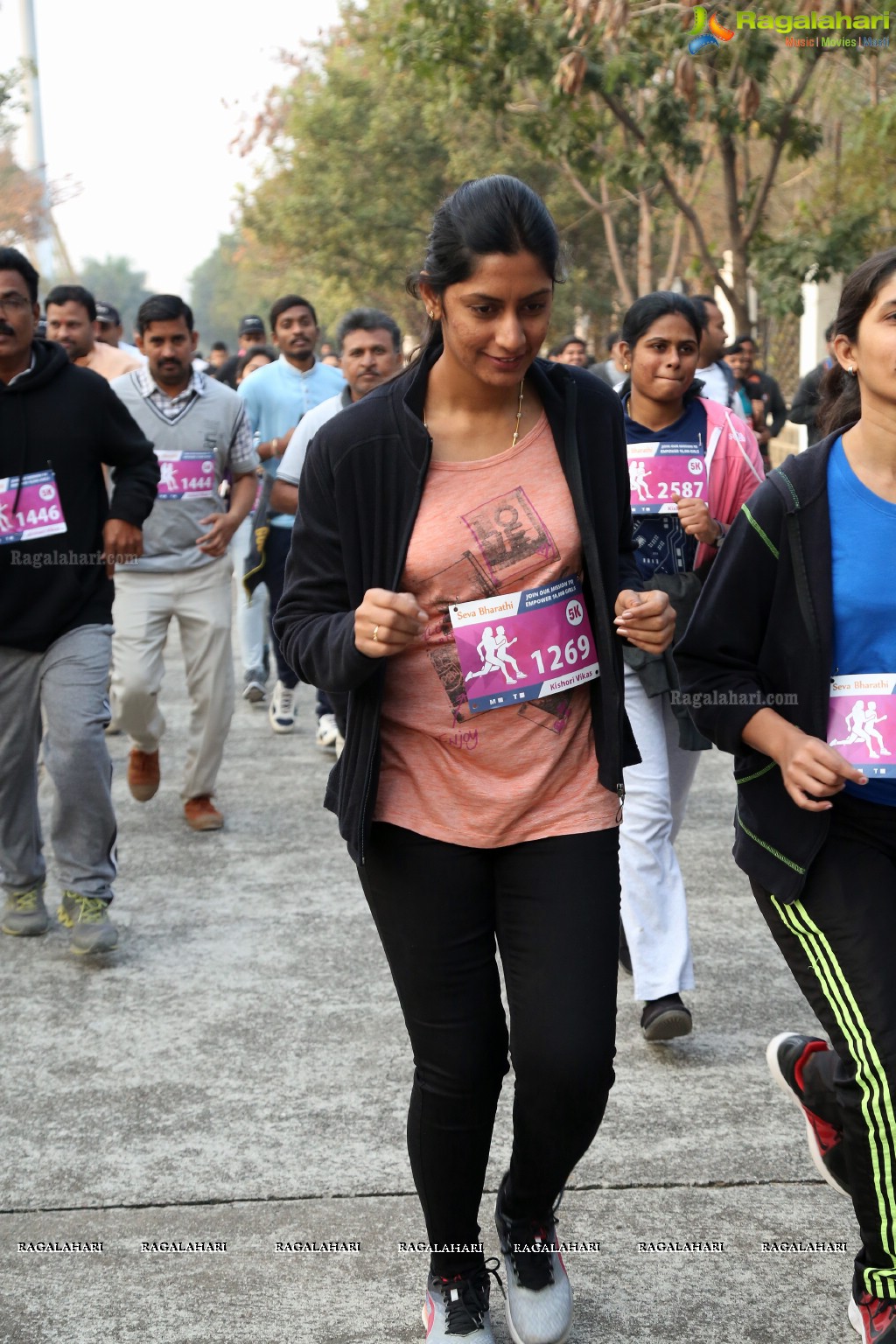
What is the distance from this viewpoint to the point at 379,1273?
363 cm

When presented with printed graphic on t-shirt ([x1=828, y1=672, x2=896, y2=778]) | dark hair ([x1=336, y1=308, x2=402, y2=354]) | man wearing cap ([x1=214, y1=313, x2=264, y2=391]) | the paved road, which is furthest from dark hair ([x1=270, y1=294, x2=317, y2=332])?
printed graphic on t-shirt ([x1=828, y1=672, x2=896, y2=778])

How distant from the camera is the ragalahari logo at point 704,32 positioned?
1280 cm

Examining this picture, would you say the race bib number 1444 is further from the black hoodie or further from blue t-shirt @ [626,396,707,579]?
the black hoodie

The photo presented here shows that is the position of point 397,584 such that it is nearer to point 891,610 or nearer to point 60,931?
point 891,610

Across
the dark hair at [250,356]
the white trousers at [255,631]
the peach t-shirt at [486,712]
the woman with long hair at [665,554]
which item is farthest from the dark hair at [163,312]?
the dark hair at [250,356]

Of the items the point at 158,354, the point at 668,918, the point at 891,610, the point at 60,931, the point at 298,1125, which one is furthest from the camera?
the point at 158,354

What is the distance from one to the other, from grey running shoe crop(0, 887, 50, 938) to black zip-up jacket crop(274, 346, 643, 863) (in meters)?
3.19

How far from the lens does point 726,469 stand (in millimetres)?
5125

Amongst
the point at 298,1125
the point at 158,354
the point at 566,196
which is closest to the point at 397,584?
the point at 298,1125

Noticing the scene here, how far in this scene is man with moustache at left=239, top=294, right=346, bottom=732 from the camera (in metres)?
9.70

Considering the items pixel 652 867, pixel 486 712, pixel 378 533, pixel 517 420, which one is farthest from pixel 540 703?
pixel 652 867

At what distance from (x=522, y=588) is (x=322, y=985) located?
2.75 metres

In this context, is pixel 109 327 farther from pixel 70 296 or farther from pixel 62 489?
pixel 62 489

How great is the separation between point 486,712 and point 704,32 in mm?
11263
